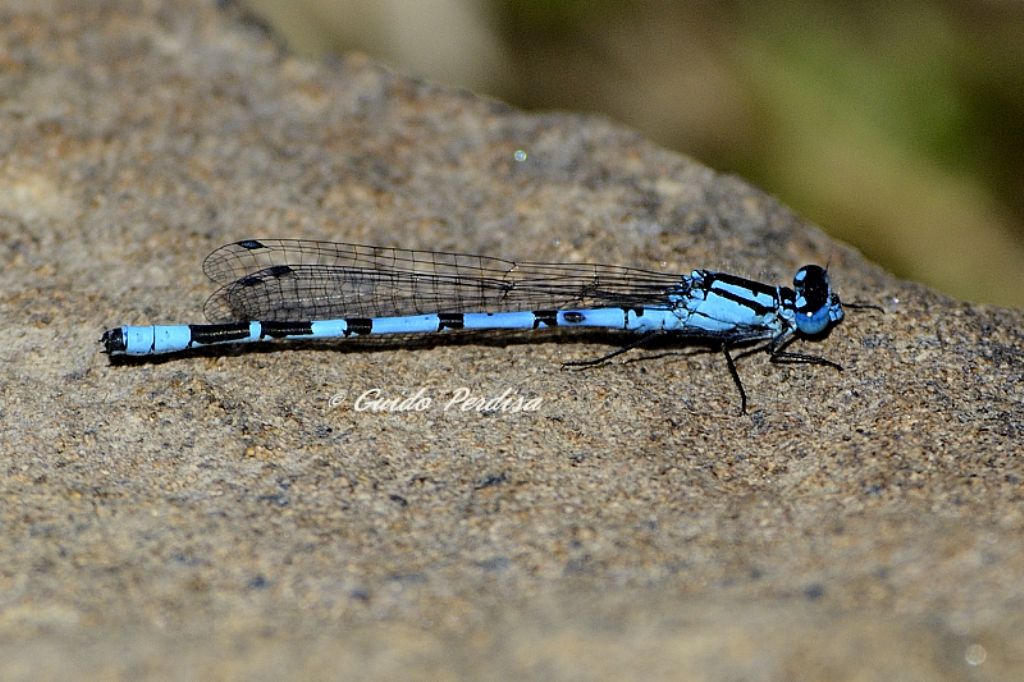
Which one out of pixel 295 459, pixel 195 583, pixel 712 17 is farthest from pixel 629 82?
pixel 195 583

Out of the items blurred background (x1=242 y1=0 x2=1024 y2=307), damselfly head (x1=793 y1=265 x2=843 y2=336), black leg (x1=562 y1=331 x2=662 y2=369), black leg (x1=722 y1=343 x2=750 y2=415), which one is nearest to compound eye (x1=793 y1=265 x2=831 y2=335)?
damselfly head (x1=793 y1=265 x2=843 y2=336)

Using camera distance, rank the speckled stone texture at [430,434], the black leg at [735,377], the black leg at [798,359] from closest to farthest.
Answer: the speckled stone texture at [430,434], the black leg at [735,377], the black leg at [798,359]

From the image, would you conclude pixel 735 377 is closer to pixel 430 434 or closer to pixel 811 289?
pixel 811 289

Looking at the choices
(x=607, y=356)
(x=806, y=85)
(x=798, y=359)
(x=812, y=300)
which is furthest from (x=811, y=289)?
(x=806, y=85)

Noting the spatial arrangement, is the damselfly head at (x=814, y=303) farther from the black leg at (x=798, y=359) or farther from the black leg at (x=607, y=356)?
the black leg at (x=607, y=356)

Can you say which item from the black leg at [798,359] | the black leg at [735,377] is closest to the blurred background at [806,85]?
the black leg at [798,359]

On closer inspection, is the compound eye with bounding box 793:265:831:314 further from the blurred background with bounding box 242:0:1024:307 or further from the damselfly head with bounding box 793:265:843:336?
the blurred background with bounding box 242:0:1024:307

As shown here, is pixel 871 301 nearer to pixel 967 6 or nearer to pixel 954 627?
pixel 954 627
